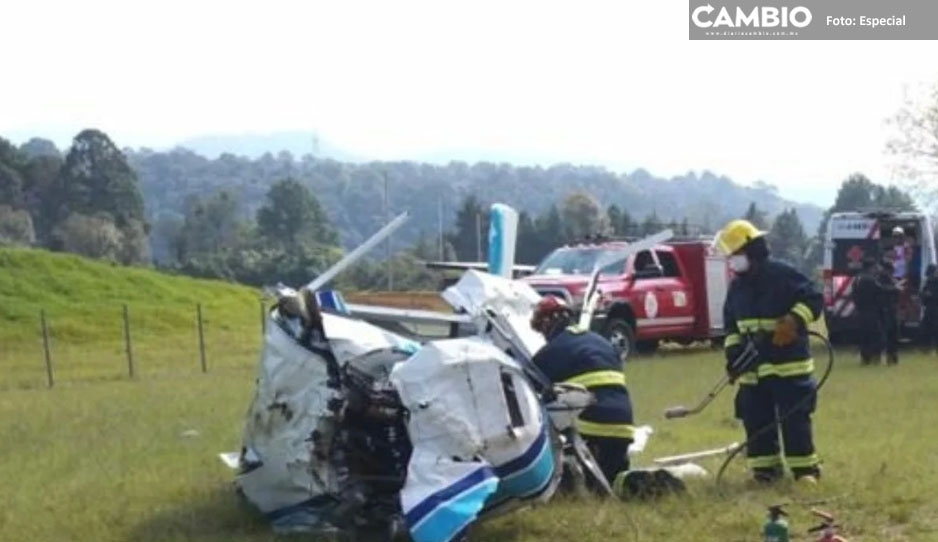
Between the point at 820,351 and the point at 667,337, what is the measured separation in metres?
2.98

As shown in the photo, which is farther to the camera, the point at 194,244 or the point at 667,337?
the point at 194,244

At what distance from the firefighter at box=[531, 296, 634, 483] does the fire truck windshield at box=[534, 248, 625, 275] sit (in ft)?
42.6

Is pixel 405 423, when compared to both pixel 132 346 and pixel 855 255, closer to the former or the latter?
pixel 855 255

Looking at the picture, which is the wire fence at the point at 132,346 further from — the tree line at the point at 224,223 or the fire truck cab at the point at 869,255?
the tree line at the point at 224,223

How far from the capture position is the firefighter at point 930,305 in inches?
810

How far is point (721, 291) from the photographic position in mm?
24016

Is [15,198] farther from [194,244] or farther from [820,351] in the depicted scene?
[820,351]

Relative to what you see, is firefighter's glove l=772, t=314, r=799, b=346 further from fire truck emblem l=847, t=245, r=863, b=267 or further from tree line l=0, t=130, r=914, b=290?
tree line l=0, t=130, r=914, b=290

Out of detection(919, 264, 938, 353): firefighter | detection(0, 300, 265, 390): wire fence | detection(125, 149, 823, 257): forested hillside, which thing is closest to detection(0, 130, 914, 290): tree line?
detection(0, 300, 265, 390): wire fence

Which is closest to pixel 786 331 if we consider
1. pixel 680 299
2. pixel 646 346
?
pixel 646 346

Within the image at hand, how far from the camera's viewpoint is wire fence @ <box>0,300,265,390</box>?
2509 centimetres

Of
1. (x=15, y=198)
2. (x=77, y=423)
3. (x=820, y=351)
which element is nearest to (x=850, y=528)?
(x=77, y=423)

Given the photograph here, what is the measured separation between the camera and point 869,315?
1864cm

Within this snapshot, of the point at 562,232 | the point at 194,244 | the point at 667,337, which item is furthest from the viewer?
the point at 194,244
